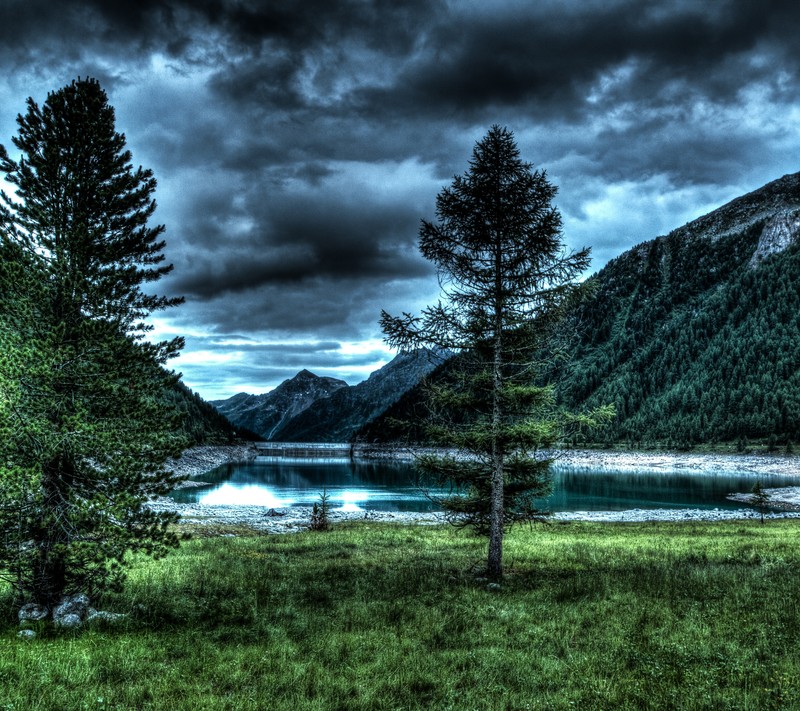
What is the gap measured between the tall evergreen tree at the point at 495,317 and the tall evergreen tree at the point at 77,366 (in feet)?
24.1

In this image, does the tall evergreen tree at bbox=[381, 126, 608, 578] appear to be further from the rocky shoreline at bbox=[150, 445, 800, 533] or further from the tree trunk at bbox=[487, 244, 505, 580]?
the rocky shoreline at bbox=[150, 445, 800, 533]

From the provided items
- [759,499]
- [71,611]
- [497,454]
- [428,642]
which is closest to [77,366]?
[71,611]

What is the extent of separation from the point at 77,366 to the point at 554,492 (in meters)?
47.0

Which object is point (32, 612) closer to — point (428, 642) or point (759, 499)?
point (428, 642)

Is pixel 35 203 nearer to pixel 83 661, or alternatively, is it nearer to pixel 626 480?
pixel 83 661

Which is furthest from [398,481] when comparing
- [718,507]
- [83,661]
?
[83,661]

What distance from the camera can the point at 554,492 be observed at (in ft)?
168

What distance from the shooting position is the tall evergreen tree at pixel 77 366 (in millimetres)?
10906

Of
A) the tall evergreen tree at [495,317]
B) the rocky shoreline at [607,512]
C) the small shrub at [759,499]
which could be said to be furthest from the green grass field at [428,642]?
the small shrub at [759,499]

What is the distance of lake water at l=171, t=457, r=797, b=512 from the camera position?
6231cm

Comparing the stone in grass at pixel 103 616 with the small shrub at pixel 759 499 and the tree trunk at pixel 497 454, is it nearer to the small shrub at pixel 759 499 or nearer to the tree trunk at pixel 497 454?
the tree trunk at pixel 497 454

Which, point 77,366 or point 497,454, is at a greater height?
point 77,366

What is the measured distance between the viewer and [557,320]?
1650 centimetres

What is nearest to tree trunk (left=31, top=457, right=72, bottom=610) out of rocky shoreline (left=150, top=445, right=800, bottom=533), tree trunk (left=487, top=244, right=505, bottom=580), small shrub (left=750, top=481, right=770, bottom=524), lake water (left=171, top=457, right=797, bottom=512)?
rocky shoreline (left=150, top=445, right=800, bottom=533)
